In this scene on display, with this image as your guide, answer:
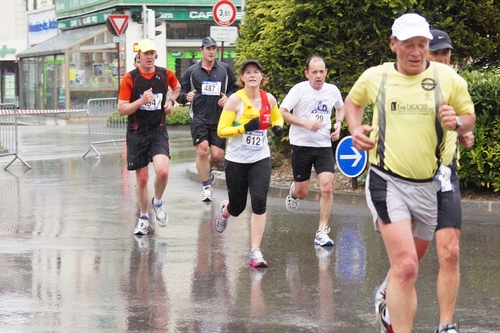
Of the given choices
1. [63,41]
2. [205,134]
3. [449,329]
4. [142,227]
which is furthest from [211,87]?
[63,41]

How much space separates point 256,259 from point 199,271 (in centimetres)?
50

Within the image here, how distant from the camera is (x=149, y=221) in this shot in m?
11.4

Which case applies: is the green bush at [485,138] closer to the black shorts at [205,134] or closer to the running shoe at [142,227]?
the black shorts at [205,134]

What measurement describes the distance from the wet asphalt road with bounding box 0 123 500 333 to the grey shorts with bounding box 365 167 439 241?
969 millimetres

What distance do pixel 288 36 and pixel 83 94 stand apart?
2573cm

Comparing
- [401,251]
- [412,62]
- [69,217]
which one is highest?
[412,62]

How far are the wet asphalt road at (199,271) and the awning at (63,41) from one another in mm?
25902

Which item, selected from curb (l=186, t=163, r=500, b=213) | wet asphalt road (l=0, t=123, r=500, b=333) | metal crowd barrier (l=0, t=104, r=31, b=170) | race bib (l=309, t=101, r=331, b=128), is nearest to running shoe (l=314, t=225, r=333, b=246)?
wet asphalt road (l=0, t=123, r=500, b=333)

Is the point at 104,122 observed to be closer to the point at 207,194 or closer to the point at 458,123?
the point at 207,194

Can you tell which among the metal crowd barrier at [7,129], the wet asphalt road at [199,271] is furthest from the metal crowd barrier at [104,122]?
the wet asphalt road at [199,271]

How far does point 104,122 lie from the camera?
22641 millimetres

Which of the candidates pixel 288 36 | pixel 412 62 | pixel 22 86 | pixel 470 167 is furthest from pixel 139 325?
pixel 22 86

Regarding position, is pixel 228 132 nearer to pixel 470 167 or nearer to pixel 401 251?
pixel 401 251

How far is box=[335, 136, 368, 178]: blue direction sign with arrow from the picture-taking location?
12.8 m
